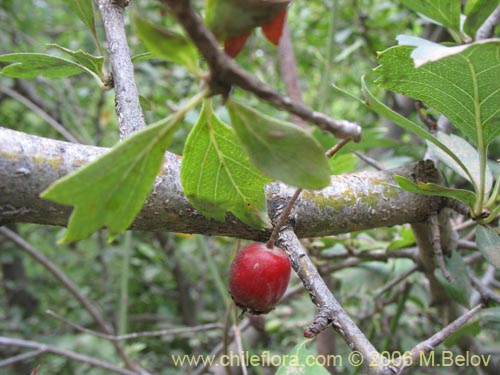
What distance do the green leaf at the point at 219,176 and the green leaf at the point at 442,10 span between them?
1.63 feet

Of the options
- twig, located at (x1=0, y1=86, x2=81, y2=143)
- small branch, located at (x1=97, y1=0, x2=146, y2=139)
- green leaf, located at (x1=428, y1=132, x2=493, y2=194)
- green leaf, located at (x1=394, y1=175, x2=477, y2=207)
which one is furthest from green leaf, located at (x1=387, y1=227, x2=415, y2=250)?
twig, located at (x1=0, y1=86, x2=81, y2=143)

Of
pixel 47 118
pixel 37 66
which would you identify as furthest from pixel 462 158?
pixel 47 118

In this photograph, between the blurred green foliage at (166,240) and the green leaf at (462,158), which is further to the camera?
the blurred green foliage at (166,240)

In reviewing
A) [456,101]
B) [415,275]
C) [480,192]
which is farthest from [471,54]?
[415,275]

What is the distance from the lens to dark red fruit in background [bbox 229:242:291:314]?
1.83 feet

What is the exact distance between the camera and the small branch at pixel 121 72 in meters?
0.65

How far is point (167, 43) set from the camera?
383mm

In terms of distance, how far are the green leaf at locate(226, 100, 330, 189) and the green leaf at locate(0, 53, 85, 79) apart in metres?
0.44

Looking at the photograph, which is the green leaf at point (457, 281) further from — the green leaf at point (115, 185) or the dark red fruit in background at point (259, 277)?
the green leaf at point (115, 185)

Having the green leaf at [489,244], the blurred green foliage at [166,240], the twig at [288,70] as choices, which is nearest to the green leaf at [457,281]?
the green leaf at [489,244]

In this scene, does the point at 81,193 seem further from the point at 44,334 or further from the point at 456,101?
the point at 44,334

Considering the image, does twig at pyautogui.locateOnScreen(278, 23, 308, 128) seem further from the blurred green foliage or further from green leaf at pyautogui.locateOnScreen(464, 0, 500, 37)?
green leaf at pyautogui.locateOnScreen(464, 0, 500, 37)

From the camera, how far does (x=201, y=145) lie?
51 cm

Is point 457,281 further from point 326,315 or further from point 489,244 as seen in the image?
point 326,315
